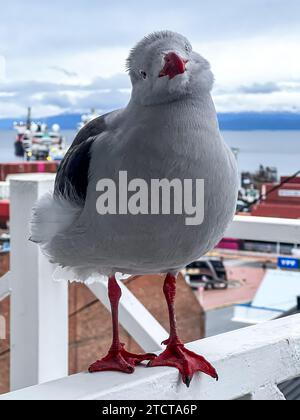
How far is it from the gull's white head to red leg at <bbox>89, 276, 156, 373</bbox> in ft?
0.67

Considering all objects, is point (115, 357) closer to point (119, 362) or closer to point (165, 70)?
point (119, 362)

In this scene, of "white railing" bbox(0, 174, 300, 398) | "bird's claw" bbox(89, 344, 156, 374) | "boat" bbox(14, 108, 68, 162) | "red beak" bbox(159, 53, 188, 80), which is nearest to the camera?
"red beak" bbox(159, 53, 188, 80)

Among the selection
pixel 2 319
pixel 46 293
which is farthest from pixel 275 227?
pixel 2 319

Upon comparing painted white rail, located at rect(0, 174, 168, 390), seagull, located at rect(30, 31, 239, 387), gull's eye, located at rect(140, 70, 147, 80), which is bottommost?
painted white rail, located at rect(0, 174, 168, 390)

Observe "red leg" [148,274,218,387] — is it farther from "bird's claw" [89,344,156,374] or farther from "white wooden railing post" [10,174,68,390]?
"white wooden railing post" [10,174,68,390]

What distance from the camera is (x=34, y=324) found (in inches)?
39.4

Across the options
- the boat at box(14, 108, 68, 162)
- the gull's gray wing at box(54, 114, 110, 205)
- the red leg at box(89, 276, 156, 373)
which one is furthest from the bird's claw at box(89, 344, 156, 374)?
the boat at box(14, 108, 68, 162)

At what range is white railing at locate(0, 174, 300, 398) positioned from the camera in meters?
0.99

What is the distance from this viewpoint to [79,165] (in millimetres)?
599

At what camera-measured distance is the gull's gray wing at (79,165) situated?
0.59 meters

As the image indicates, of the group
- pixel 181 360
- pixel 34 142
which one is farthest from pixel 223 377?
pixel 34 142

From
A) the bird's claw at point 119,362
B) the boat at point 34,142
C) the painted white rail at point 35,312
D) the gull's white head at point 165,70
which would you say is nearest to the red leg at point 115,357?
the bird's claw at point 119,362

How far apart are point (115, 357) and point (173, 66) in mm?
274

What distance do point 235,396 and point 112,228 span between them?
8.7 inches
